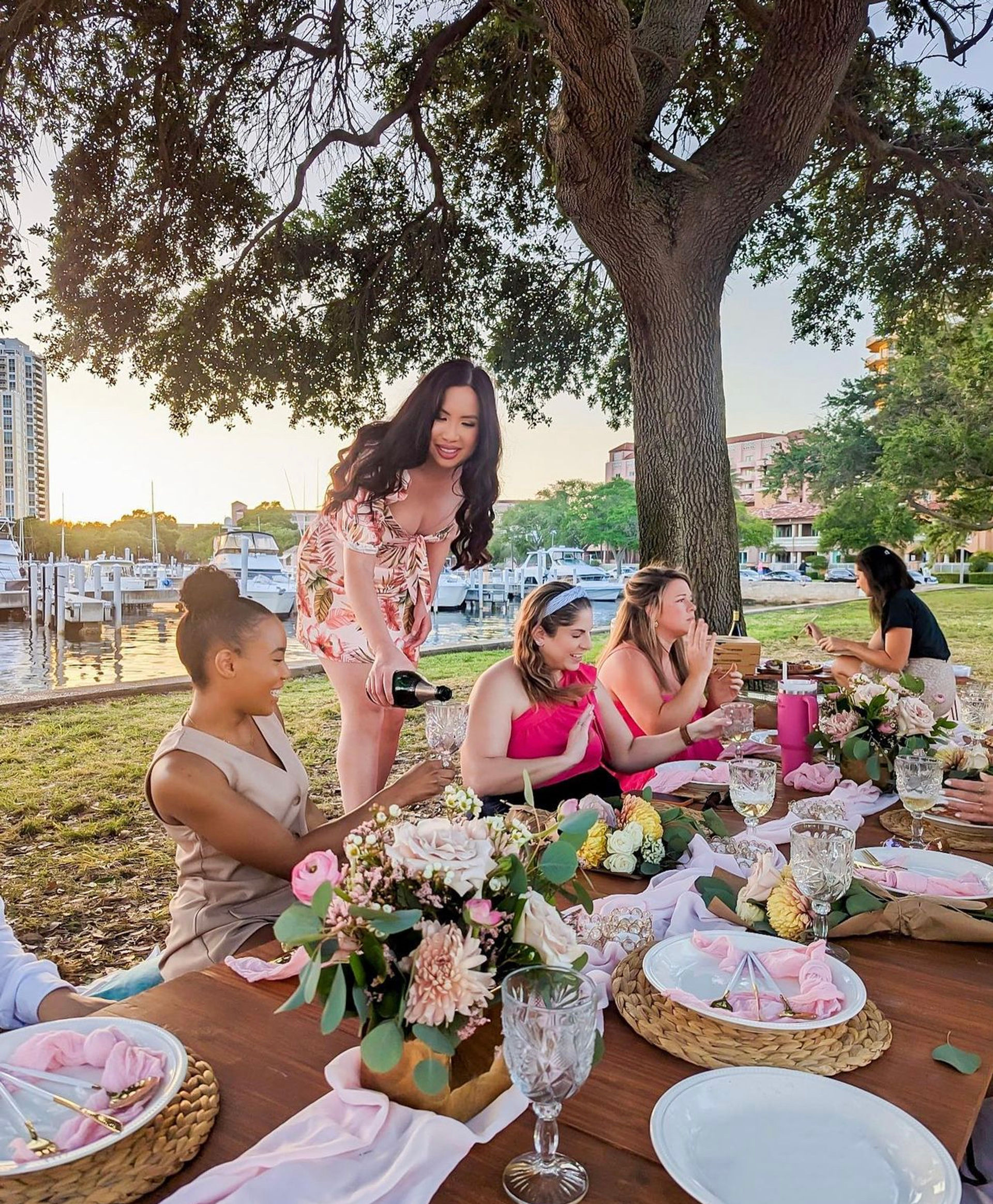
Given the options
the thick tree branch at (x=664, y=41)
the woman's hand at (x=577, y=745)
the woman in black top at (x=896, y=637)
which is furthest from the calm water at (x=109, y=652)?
the woman's hand at (x=577, y=745)

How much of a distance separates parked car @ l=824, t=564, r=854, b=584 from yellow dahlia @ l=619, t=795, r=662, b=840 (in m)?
30.5

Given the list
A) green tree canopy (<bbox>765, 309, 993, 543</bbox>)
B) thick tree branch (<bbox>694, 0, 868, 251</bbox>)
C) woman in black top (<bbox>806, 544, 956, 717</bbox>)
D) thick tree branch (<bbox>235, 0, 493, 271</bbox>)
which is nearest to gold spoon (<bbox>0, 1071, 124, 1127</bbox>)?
woman in black top (<bbox>806, 544, 956, 717</bbox>)

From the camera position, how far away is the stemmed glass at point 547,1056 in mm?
709

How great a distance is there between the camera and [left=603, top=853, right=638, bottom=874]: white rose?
1.45 meters

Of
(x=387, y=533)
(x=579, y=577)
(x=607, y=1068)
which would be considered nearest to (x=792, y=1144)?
(x=607, y=1068)

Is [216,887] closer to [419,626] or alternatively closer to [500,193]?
[419,626]

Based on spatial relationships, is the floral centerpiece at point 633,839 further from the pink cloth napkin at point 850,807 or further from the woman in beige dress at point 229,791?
the woman in beige dress at point 229,791

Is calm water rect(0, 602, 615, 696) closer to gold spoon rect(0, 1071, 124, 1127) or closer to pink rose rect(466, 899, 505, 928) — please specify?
gold spoon rect(0, 1071, 124, 1127)

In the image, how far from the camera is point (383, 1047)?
2.41ft

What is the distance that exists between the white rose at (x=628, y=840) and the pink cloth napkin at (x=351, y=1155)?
25.3 inches

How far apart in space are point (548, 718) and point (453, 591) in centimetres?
1607

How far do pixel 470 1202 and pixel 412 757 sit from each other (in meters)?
4.82

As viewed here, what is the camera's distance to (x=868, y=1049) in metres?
0.93

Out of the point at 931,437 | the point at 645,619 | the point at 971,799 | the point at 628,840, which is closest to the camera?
the point at 628,840
